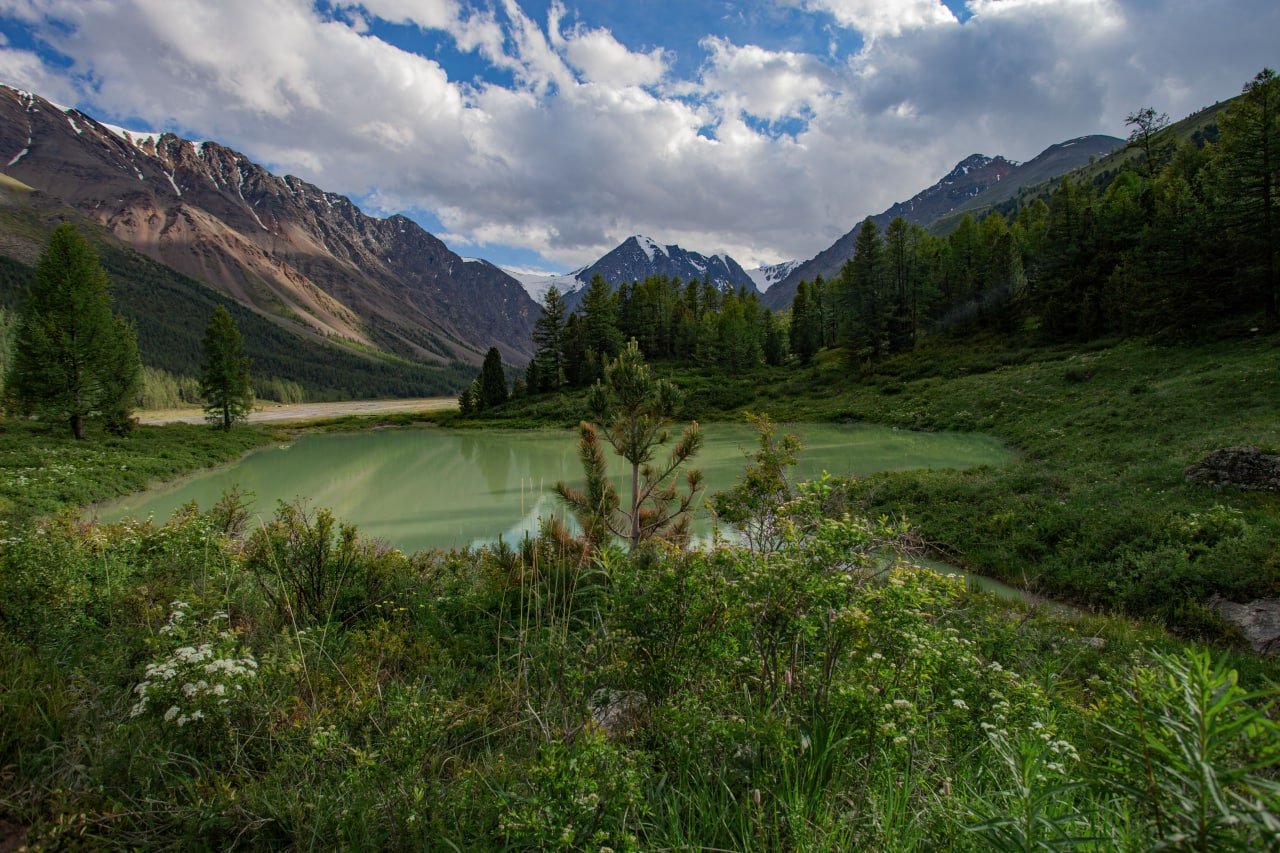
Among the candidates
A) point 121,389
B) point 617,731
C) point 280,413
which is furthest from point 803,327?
point 280,413

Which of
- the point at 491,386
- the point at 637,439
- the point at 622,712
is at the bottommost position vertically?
the point at 622,712

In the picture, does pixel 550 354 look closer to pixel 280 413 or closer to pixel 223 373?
pixel 223 373

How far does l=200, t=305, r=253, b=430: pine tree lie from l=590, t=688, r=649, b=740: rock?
47896 mm

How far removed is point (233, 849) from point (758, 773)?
225 cm

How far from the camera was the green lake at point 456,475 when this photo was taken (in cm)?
1611

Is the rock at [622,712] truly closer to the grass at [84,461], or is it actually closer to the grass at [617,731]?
the grass at [617,731]

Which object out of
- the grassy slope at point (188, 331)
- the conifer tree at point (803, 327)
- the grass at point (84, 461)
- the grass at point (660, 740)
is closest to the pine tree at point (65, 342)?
the grass at point (84, 461)

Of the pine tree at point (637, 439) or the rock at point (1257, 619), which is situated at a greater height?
the pine tree at point (637, 439)

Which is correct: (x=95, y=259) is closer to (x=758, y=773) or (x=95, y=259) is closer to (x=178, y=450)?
(x=178, y=450)

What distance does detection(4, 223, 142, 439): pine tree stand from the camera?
88.0ft

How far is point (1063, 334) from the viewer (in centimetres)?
4094

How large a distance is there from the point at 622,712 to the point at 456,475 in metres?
24.3

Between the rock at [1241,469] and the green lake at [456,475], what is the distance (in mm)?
7906

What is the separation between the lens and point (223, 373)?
4144 cm
